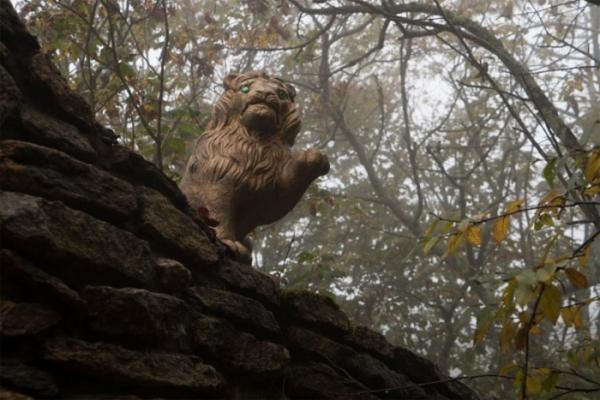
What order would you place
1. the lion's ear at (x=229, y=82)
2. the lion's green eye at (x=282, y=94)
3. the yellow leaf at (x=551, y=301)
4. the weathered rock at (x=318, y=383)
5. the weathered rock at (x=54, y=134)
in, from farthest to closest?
the lion's ear at (x=229, y=82) → the lion's green eye at (x=282, y=94) → the weathered rock at (x=318, y=383) → the weathered rock at (x=54, y=134) → the yellow leaf at (x=551, y=301)

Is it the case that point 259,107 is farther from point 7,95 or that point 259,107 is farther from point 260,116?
point 7,95

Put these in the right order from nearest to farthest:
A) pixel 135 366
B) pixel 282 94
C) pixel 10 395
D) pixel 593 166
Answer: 1. pixel 10 395
2. pixel 135 366
3. pixel 593 166
4. pixel 282 94

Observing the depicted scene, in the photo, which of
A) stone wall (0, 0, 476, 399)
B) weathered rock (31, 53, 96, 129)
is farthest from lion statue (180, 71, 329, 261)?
weathered rock (31, 53, 96, 129)

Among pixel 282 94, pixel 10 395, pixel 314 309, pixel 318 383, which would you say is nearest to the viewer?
pixel 10 395

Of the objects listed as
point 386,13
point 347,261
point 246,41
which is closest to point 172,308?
point 386,13

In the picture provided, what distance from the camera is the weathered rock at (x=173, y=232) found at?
96.0 inches

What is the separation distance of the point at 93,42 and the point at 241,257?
3165 millimetres

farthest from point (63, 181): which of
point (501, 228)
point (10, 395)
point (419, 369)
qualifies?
point (419, 369)

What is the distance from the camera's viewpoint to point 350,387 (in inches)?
111

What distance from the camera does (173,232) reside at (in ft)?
8.23

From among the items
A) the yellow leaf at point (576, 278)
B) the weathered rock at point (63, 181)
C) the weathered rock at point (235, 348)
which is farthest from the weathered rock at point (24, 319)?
the yellow leaf at point (576, 278)

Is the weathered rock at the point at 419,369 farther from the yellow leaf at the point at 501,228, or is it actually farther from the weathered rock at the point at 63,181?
the weathered rock at the point at 63,181

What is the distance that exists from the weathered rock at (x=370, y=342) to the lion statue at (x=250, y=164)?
65 cm

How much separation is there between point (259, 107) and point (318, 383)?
4.93ft
